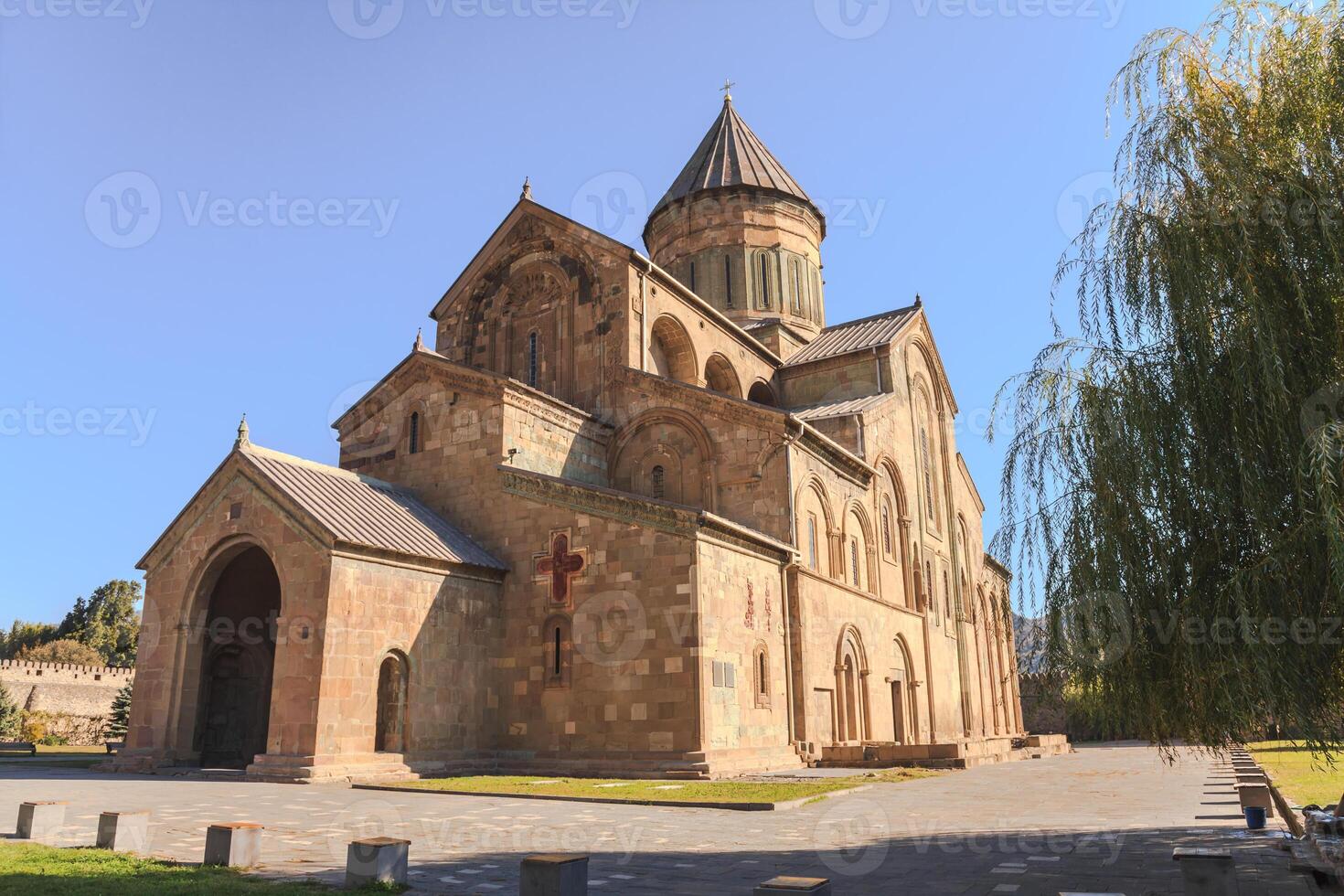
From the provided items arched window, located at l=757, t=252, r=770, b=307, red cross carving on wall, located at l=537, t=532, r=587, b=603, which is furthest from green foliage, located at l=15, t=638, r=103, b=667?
red cross carving on wall, located at l=537, t=532, r=587, b=603

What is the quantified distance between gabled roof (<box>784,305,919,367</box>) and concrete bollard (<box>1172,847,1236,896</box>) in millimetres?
22885

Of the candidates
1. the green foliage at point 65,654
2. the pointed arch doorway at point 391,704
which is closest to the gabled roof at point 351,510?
the pointed arch doorway at point 391,704

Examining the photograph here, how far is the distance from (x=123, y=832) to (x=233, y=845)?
1.70 m

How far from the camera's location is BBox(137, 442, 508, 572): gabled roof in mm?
17062

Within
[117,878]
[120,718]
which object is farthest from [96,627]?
[117,878]

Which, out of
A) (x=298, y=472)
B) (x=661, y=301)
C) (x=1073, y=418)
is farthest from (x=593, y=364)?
(x=1073, y=418)

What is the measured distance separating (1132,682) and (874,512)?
17.8 metres

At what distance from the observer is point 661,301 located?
24.6m

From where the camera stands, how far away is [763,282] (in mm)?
32531

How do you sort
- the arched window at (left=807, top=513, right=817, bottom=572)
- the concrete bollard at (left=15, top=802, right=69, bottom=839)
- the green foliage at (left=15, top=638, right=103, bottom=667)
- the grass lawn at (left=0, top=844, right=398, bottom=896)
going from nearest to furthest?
the grass lawn at (left=0, top=844, right=398, bottom=896), the concrete bollard at (left=15, top=802, right=69, bottom=839), the arched window at (left=807, top=513, right=817, bottom=572), the green foliage at (left=15, top=638, right=103, bottom=667)

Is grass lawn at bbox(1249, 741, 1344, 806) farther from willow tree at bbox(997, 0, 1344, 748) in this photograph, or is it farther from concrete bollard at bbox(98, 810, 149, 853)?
concrete bollard at bbox(98, 810, 149, 853)

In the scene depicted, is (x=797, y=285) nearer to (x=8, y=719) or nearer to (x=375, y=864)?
(x=375, y=864)

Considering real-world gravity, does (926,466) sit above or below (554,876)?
above

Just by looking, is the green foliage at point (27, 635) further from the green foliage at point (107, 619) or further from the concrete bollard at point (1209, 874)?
the concrete bollard at point (1209, 874)
